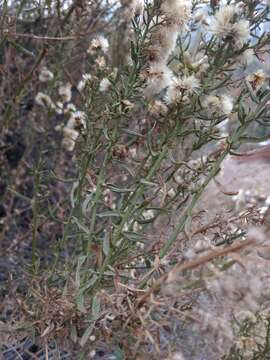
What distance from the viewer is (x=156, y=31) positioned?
1.61m

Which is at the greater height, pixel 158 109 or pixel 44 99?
pixel 158 109

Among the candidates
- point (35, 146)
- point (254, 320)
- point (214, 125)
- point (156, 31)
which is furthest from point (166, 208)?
point (35, 146)

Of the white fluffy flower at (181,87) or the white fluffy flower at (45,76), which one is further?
the white fluffy flower at (45,76)

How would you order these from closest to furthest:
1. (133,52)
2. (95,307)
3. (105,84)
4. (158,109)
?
(95,307) → (133,52) → (158,109) → (105,84)

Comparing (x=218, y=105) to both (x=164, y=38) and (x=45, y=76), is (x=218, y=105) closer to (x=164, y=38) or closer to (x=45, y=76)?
(x=164, y=38)

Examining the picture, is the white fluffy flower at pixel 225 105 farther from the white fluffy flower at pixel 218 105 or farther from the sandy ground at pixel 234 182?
the sandy ground at pixel 234 182

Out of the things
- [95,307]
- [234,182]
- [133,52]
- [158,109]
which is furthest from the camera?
[234,182]

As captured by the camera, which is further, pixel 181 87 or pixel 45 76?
pixel 45 76

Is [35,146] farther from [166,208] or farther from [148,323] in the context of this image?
[148,323]

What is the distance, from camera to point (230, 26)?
4.98 ft

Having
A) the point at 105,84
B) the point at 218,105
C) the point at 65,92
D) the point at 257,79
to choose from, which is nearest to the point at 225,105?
the point at 218,105

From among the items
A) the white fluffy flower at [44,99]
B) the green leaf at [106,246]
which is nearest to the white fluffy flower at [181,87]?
the green leaf at [106,246]

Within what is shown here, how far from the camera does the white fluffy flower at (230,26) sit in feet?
4.95

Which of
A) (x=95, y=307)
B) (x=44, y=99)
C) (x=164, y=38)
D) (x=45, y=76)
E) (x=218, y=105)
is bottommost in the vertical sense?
(x=95, y=307)
